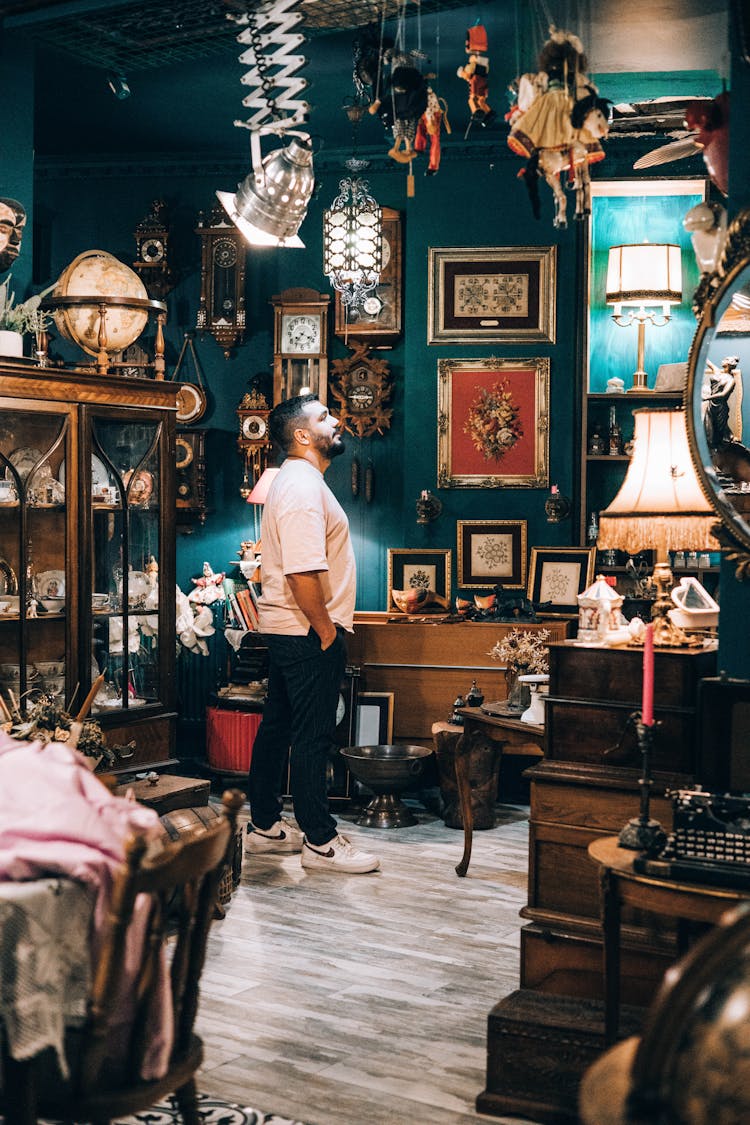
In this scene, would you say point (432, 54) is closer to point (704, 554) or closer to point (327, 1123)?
point (704, 554)

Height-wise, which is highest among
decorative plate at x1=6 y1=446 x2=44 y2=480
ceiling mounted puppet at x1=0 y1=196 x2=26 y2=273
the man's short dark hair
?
ceiling mounted puppet at x1=0 y1=196 x2=26 y2=273

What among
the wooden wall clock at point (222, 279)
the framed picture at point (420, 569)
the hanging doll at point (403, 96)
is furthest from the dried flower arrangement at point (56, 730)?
the wooden wall clock at point (222, 279)

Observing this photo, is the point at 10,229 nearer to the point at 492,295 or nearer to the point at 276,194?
the point at 276,194

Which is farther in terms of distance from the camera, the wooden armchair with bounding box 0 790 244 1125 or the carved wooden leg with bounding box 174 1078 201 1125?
the carved wooden leg with bounding box 174 1078 201 1125

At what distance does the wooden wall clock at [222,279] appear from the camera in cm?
745

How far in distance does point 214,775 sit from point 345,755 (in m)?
1.21

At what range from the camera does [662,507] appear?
130 inches

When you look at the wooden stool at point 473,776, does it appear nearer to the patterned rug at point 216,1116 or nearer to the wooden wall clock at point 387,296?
the wooden wall clock at point 387,296

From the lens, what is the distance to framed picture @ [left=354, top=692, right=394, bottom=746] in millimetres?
6395

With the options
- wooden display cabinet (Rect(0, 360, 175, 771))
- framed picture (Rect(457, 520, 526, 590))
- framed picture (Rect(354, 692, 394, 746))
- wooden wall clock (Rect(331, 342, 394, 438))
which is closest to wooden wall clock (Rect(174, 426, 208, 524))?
wooden wall clock (Rect(331, 342, 394, 438))

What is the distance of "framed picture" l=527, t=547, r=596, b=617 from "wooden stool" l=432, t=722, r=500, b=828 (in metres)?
1.00

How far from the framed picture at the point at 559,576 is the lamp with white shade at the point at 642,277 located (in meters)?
0.95

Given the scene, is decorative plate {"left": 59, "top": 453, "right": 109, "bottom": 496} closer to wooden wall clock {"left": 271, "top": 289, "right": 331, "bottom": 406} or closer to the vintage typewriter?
wooden wall clock {"left": 271, "top": 289, "right": 331, "bottom": 406}

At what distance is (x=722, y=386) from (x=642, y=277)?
3028mm
